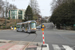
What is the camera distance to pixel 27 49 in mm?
7219

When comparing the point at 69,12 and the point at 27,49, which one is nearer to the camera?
the point at 27,49

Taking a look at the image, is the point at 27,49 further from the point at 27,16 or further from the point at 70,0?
the point at 27,16

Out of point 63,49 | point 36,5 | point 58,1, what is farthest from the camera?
point 36,5

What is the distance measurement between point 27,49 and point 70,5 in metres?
34.6

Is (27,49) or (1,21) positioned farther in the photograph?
(1,21)

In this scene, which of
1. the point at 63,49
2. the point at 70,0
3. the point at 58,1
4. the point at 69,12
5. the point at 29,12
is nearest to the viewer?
the point at 63,49

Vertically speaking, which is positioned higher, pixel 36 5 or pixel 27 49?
pixel 36 5

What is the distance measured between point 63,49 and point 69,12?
34.1m

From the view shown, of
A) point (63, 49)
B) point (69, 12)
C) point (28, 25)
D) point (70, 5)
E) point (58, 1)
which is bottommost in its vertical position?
point (63, 49)

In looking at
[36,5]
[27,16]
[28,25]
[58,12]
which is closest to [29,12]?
[27,16]

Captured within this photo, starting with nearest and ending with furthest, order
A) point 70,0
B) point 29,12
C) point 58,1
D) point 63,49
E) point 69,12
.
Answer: point 63,49 < point 70,0 < point 69,12 < point 58,1 < point 29,12

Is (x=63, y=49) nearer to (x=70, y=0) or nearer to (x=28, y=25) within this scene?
(x=28, y=25)

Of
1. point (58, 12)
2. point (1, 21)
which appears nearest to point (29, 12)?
point (1, 21)

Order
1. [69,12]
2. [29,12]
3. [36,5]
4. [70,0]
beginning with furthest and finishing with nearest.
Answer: [29,12] < [36,5] < [69,12] < [70,0]
